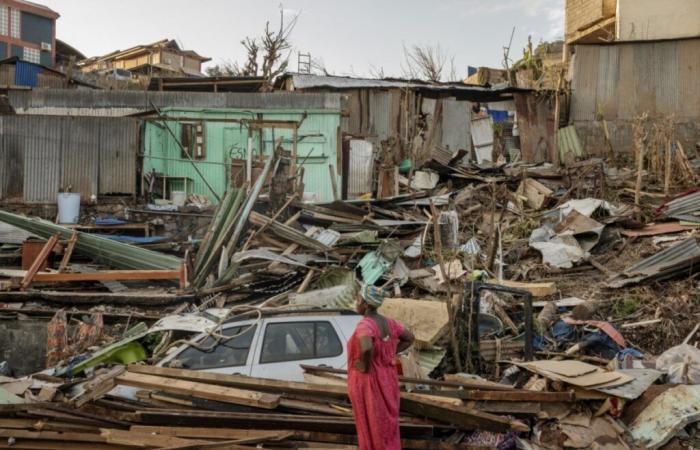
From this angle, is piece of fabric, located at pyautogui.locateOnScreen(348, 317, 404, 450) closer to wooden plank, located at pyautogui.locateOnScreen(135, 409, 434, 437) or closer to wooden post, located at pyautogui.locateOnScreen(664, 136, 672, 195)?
wooden plank, located at pyautogui.locateOnScreen(135, 409, 434, 437)

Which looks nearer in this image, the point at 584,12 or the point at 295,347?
the point at 295,347

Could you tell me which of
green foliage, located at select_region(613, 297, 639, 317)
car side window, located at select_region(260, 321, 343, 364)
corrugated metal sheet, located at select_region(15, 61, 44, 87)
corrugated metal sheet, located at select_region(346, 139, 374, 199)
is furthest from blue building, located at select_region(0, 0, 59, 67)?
green foliage, located at select_region(613, 297, 639, 317)

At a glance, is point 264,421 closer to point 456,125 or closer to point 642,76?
point 456,125

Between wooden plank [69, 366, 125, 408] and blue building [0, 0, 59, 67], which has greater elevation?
blue building [0, 0, 59, 67]

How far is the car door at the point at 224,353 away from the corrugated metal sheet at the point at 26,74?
825 inches

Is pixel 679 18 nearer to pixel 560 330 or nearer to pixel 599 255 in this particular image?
pixel 599 255

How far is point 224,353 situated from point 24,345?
13.4 ft

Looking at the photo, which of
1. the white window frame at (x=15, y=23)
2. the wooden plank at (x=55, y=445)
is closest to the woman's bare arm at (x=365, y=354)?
the wooden plank at (x=55, y=445)

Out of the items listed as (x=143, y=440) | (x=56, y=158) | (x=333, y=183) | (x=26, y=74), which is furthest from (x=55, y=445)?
(x=26, y=74)

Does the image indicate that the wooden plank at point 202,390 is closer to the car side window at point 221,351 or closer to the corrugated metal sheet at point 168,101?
the car side window at point 221,351

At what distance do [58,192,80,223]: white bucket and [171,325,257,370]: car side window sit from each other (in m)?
9.53

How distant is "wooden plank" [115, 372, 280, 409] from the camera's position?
516 cm

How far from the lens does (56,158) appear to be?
15.5 meters

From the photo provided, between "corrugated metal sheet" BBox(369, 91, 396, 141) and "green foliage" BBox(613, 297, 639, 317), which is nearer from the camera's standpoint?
"green foliage" BBox(613, 297, 639, 317)
